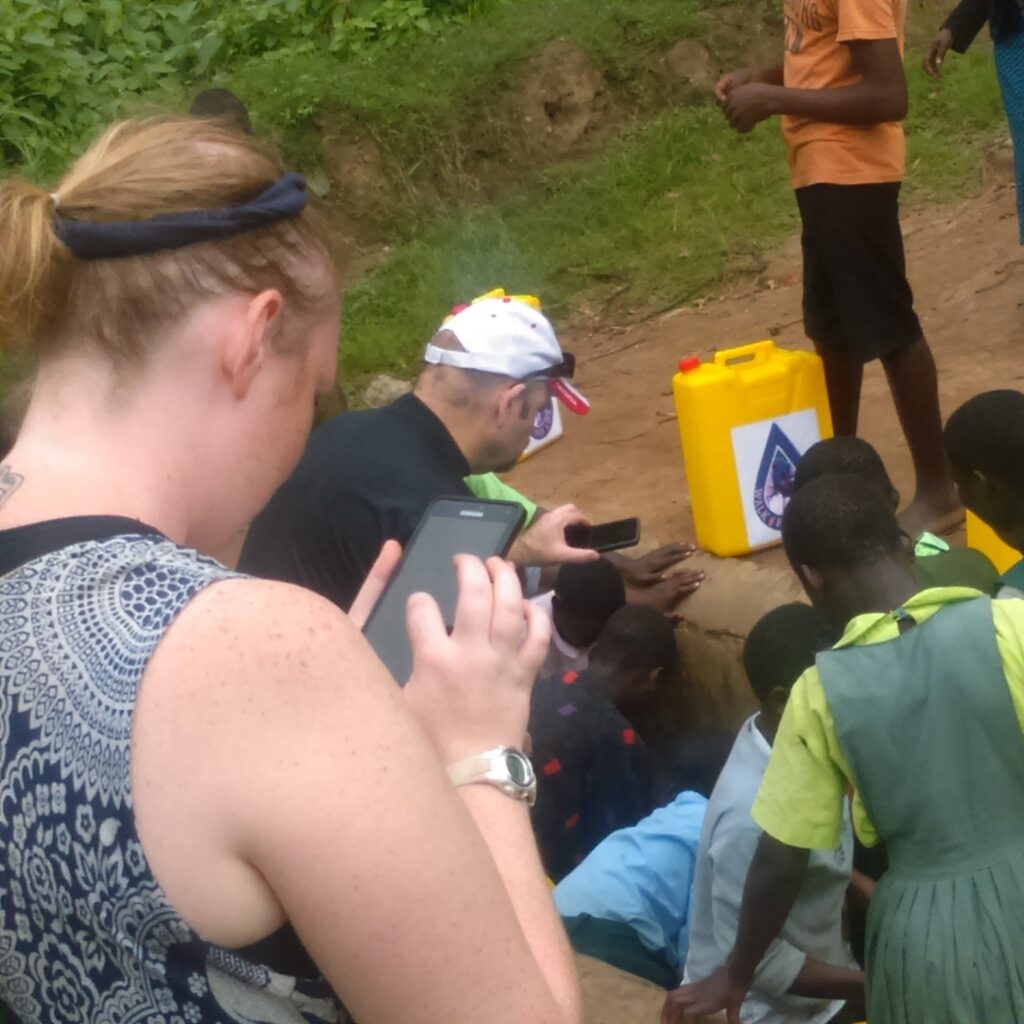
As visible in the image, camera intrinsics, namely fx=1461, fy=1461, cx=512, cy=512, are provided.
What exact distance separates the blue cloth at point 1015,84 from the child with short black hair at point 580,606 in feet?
5.77

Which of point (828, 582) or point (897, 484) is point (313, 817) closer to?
point (828, 582)

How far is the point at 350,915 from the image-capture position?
3.19ft

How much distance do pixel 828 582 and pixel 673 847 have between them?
2.70 feet

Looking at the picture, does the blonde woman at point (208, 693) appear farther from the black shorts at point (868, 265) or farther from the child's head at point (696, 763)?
the black shorts at point (868, 265)

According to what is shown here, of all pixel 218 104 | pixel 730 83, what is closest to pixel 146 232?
pixel 730 83

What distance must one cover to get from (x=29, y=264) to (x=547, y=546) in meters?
2.00

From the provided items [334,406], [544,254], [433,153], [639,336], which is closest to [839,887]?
[334,406]

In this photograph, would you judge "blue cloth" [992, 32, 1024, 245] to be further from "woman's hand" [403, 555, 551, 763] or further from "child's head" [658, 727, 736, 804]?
"woman's hand" [403, 555, 551, 763]

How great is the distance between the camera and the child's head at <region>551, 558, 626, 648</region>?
3.99m

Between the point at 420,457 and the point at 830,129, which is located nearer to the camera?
the point at 420,457

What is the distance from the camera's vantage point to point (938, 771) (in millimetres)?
2051

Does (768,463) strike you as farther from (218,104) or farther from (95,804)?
(95,804)

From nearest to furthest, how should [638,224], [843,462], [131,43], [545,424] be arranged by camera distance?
[843,462]
[545,424]
[638,224]
[131,43]

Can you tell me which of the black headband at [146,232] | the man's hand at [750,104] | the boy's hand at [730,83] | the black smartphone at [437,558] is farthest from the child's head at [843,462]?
the black headband at [146,232]
